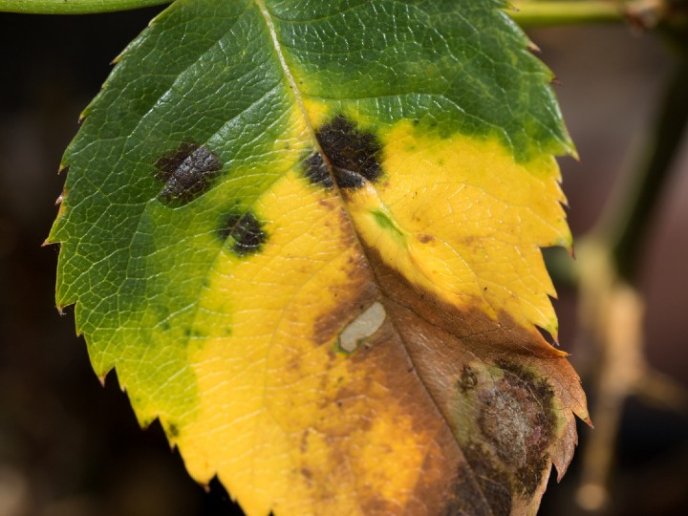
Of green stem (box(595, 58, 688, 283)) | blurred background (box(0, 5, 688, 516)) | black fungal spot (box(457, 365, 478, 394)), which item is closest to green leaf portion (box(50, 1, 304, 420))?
black fungal spot (box(457, 365, 478, 394))

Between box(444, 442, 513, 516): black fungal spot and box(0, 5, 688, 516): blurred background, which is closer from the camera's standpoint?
box(444, 442, 513, 516): black fungal spot

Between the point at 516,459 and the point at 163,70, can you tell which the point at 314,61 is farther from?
the point at 516,459

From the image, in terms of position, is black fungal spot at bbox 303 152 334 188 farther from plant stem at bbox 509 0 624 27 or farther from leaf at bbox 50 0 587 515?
plant stem at bbox 509 0 624 27

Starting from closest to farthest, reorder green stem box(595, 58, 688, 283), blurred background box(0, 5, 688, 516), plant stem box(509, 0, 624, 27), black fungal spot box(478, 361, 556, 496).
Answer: black fungal spot box(478, 361, 556, 496) < plant stem box(509, 0, 624, 27) < green stem box(595, 58, 688, 283) < blurred background box(0, 5, 688, 516)

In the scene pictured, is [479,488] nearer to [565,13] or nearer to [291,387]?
[291,387]

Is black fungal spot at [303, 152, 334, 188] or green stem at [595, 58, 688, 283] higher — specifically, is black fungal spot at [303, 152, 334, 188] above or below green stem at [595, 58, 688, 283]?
above

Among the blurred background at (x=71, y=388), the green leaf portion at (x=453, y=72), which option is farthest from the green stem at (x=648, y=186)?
the green leaf portion at (x=453, y=72)

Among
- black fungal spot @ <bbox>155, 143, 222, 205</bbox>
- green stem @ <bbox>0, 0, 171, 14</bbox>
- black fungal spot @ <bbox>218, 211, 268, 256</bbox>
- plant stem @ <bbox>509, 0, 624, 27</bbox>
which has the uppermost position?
green stem @ <bbox>0, 0, 171, 14</bbox>
